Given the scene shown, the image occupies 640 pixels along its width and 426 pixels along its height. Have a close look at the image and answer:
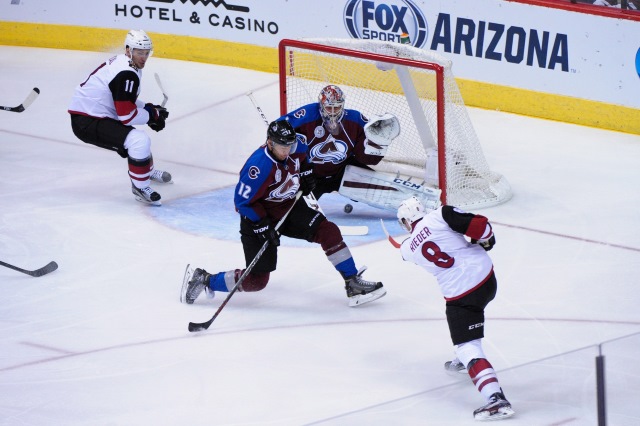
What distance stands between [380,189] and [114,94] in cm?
161

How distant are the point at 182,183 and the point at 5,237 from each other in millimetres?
1304

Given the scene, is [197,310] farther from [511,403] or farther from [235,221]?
[511,403]

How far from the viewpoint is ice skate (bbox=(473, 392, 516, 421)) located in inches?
157

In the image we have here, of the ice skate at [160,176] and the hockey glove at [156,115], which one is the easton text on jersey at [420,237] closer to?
the hockey glove at [156,115]

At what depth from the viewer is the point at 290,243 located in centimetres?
614

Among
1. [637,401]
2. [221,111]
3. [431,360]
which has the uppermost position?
[637,401]

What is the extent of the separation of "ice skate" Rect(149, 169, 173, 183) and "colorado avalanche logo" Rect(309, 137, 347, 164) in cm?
132

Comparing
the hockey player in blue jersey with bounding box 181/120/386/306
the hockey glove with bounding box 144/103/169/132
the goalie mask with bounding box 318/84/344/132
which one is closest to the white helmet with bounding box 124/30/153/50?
the hockey glove with bounding box 144/103/169/132

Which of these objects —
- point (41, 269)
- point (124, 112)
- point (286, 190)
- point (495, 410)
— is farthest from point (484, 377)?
point (124, 112)

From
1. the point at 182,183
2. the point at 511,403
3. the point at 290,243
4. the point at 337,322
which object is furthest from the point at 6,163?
the point at 511,403

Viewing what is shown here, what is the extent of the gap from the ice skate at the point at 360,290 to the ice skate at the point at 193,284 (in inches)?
25.3

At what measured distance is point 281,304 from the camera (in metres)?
5.34

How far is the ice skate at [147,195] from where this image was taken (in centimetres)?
673

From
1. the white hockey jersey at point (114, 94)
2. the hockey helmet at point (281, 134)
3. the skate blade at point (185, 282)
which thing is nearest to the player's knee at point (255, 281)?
the skate blade at point (185, 282)
